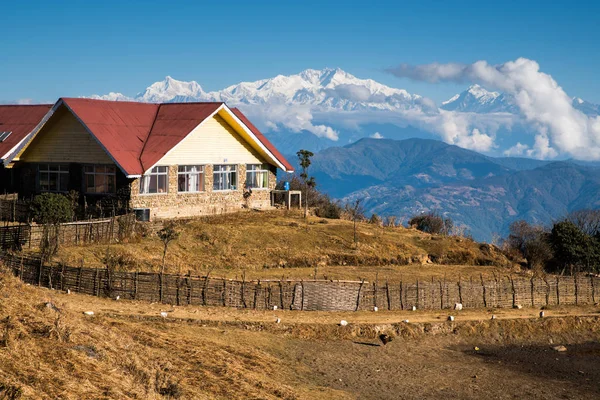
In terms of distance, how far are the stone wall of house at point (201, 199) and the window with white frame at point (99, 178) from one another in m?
1.55

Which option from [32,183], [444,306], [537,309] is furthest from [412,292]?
[32,183]

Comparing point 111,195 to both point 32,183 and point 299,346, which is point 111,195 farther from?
point 299,346

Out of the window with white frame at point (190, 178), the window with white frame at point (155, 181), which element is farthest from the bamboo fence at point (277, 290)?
the window with white frame at point (190, 178)

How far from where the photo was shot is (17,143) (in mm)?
45969

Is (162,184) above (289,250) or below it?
above

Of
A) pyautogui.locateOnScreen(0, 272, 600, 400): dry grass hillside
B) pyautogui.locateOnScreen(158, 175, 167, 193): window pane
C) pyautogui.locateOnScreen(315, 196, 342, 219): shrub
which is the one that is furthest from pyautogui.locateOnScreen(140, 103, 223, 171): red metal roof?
pyautogui.locateOnScreen(0, 272, 600, 400): dry grass hillside

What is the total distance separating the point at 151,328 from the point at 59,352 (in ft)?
23.9

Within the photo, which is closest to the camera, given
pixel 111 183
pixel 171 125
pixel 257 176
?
pixel 111 183

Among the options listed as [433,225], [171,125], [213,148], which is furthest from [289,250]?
[433,225]

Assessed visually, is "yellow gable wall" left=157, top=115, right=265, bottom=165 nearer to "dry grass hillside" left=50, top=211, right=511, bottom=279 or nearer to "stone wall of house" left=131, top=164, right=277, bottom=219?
"stone wall of house" left=131, top=164, right=277, bottom=219

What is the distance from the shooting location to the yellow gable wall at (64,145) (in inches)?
1720

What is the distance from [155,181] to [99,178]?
3.06 meters

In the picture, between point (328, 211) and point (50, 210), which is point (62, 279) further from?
point (328, 211)

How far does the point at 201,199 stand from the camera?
153ft
